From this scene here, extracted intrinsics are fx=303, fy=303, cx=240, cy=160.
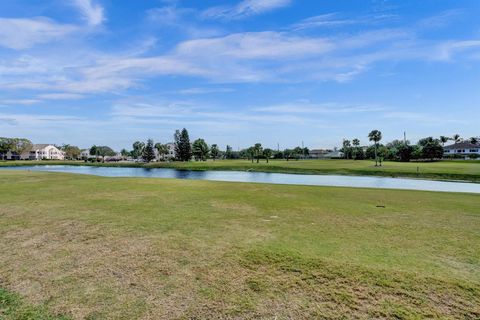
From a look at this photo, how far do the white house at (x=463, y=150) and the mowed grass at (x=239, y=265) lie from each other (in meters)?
128

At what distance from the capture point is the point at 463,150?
120500mm

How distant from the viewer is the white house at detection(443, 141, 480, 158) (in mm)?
115312

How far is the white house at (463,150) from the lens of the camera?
115312mm

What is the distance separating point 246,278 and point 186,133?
109883mm

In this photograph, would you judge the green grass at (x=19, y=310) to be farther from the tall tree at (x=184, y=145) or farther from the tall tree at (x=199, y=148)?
the tall tree at (x=199, y=148)

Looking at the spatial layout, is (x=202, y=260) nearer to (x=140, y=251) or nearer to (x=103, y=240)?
(x=140, y=251)

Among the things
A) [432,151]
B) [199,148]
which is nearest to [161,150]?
[199,148]

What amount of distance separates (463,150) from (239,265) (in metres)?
145

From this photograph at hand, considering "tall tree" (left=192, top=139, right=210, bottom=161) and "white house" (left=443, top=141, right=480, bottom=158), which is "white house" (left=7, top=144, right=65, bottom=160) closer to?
"tall tree" (left=192, top=139, right=210, bottom=161)

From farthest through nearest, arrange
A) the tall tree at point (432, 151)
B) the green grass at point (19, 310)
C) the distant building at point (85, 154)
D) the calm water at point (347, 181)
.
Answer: the distant building at point (85, 154) → the tall tree at point (432, 151) → the calm water at point (347, 181) → the green grass at point (19, 310)

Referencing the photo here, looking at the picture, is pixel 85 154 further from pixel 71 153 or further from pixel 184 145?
pixel 184 145

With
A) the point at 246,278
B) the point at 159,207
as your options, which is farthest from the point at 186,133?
the point at 246,278

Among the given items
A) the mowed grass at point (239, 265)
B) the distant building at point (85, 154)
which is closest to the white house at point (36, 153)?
the distant building at point (85, 154)

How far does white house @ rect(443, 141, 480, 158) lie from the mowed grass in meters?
128
